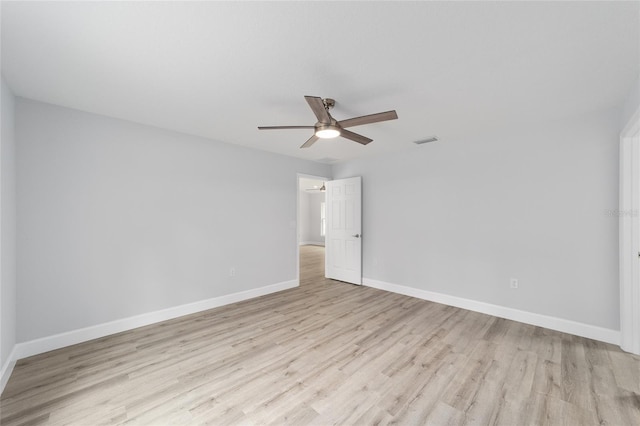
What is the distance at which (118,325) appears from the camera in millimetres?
2992

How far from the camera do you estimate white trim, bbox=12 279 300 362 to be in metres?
2.52

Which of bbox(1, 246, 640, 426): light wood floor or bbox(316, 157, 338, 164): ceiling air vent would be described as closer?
bbox(1, 246, 640, 426): light wood floor

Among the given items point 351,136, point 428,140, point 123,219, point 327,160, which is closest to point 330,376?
point 351,136

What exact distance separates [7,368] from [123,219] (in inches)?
61.8

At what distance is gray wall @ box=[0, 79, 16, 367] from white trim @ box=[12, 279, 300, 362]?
0.18 meters

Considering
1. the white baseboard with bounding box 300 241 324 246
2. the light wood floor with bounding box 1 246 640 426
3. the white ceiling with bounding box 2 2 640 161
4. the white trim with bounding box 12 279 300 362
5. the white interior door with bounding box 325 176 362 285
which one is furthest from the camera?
the white baseboard with bounding box 300 241 324 246

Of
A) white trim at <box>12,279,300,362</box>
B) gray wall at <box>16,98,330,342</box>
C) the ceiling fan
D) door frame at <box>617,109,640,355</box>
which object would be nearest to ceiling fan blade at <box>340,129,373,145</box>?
the ceiling fan

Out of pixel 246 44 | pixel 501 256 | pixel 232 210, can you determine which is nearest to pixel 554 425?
pixel 501 256

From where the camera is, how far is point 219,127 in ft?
11.0

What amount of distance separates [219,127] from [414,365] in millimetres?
3490

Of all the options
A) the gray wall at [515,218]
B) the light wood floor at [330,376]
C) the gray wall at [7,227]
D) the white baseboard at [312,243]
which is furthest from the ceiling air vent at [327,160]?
the white baseboard at [312,243]

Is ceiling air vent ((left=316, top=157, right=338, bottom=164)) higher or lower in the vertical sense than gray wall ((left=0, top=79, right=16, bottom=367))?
higher

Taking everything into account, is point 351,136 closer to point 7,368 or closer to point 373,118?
point 373,118

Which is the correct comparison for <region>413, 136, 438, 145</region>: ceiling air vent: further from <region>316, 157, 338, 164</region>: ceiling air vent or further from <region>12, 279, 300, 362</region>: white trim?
<region>12, 279, 300, 362</region>: white trim
